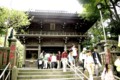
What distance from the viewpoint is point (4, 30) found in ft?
74.7

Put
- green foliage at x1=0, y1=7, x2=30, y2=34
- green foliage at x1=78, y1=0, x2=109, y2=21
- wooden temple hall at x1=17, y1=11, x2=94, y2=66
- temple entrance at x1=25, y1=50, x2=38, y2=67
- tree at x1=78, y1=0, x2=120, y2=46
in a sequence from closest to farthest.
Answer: tree at x1=78, y1=0, x2=120, y2=46 < green foliage at x1=78, y1=0, x2=109, y2=21 < green foliage at x1=0, y1=7, x2=30, y2=34 < temple entrance at x1=25, y1=50, x2=38, y2=67 < wooden temple hall at x1=17, y1=11, x2=94, y2=66

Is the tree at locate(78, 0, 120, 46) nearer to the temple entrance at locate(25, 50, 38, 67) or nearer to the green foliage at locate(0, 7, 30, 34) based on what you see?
the green foliage at locate(0, 7, 30, 34)

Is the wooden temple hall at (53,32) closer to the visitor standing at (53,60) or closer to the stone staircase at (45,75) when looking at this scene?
the visitor standing at (53,60)

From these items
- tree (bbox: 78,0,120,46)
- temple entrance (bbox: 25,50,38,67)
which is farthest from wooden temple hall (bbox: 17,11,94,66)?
tree (bbox: 78,0,120,46)

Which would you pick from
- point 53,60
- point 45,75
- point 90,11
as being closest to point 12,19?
point 53,60

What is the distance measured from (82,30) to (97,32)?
5.80 ft

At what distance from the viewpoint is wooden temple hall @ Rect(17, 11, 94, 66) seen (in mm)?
24188

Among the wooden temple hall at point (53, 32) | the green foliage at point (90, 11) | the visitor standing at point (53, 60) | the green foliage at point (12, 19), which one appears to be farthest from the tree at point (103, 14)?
the green foliage at point (12, 19)

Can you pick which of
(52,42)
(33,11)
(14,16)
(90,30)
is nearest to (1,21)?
(14,16)

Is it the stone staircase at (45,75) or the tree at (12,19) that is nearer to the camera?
the stone staircase at (45,75)

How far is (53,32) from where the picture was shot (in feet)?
82.4

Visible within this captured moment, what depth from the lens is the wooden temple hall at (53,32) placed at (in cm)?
2419

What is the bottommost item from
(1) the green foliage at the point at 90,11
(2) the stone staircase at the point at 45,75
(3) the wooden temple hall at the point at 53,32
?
(2) the stone staircase at the point at 45,75

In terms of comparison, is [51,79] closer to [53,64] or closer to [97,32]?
[53,64]
